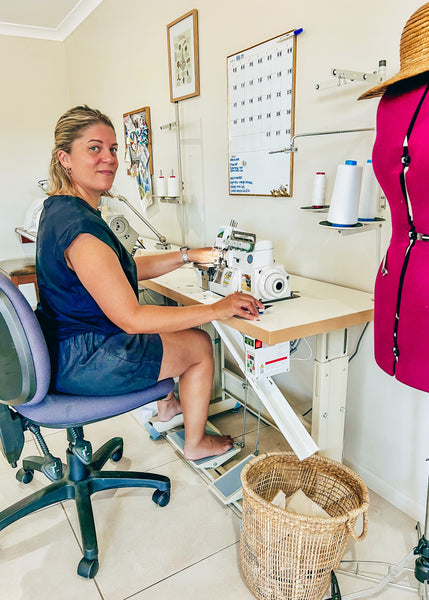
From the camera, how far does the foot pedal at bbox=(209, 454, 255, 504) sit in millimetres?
1672

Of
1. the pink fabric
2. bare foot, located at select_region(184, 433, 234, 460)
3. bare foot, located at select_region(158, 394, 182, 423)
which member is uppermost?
the pink fabric

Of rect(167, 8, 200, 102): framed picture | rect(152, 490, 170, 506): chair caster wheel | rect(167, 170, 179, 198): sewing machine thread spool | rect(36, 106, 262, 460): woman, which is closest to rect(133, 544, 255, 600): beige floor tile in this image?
rect(152, 490, 170, 506): chair caster wheel

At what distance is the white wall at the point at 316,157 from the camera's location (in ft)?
5.09

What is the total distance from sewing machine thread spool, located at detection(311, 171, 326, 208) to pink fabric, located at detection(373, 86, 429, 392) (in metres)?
0.46

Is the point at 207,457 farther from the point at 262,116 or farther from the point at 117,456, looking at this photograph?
the point at 262,116

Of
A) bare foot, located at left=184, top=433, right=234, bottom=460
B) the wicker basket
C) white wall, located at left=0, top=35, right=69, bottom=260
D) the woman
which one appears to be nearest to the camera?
the wicker basket

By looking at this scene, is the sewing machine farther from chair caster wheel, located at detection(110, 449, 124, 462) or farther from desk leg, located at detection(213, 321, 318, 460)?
chair caster wheel, located at detection(110, 449, 124, 462)

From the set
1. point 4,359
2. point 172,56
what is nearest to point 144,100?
point 172,56

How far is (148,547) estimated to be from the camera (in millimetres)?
1530

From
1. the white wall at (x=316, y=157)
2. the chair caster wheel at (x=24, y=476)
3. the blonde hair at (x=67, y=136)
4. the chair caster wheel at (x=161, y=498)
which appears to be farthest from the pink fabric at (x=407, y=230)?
the chair caster wheel at (x=24, y=476)

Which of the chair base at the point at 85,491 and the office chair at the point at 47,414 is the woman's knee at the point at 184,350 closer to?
the office chair at the point at 47,414

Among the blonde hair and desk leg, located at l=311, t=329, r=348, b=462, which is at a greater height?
the blonde hair

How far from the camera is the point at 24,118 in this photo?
171 inches

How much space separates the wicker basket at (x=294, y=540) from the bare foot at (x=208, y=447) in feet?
1.35
